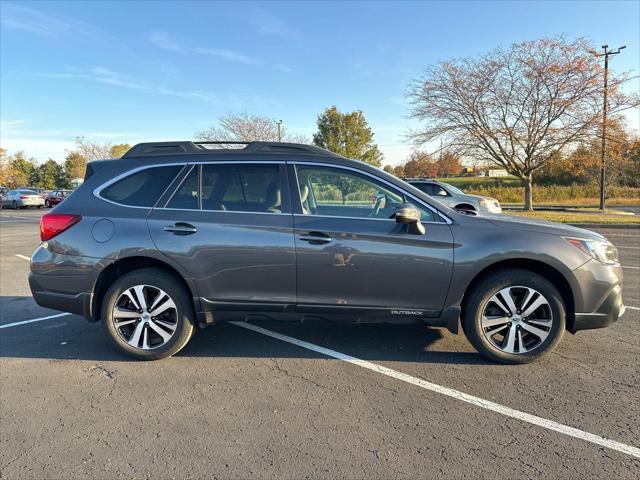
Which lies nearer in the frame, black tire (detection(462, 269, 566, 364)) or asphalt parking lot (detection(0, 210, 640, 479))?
asphalt parking lot (detection(0, 210, 640, 479))

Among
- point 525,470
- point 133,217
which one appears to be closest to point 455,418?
point 525,470

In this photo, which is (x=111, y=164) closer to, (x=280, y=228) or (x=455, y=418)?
(x=280, y=228)

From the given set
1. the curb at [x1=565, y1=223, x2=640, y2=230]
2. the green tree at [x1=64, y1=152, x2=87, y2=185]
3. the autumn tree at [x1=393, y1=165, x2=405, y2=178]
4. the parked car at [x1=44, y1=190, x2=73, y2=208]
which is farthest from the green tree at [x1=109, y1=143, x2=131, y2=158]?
the curb at [x1=565, y1=223, x2=640, y2=230]

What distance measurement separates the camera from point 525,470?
227cm

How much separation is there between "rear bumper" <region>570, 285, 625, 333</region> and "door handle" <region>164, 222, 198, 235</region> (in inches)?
132

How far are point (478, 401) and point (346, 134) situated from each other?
35885 mm

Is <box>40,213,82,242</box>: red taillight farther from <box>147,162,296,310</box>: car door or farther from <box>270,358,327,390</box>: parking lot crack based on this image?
<box>270,358,327,390</box>: parking lot crack

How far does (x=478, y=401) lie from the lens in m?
2.96

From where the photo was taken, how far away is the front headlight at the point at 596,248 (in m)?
3.38

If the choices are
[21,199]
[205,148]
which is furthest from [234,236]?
[21,199]

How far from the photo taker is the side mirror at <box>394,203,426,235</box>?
10.7 ft

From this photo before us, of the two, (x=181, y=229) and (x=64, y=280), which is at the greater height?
(x=181, y=229)

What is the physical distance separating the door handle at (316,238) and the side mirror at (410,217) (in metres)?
0.60

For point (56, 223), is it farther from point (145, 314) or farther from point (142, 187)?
point (145, 314)
